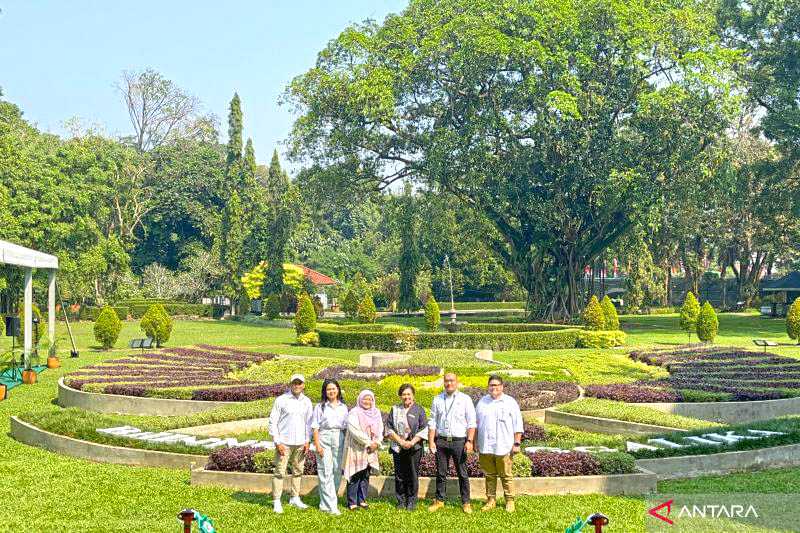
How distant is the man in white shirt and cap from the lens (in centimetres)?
1095

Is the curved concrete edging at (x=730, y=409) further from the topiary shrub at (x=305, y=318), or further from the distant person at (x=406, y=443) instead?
the topiary shrub at (x=305, y=318)

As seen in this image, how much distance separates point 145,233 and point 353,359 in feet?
161

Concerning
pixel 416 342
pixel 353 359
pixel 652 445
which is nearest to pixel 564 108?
pixel 416 342

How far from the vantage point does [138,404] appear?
18.8 metres

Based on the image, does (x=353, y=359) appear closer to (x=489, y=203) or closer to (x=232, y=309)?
(x=489, y=203)

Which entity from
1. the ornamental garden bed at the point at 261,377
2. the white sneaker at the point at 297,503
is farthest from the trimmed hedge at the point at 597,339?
the white sneaker at the point at 297,503

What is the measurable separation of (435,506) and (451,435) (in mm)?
864

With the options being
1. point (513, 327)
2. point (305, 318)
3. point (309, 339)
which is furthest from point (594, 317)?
point (305, 318)

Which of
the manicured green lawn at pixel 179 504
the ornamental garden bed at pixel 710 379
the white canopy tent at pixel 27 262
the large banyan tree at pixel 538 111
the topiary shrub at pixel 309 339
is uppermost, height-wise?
the large banyan tree at pixel 538 111

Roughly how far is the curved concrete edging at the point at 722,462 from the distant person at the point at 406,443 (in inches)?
126

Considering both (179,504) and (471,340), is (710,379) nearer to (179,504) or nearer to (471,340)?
(471,340)

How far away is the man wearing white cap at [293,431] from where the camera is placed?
11.3 m

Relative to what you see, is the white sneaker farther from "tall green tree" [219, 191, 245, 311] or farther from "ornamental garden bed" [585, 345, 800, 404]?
"tall green tree" [219, 191, 245, 311]

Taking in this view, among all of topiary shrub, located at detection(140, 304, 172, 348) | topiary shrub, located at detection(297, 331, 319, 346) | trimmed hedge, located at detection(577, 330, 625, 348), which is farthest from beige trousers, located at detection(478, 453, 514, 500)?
topiary shrub, located at detection(297, 331, 319, 346)
